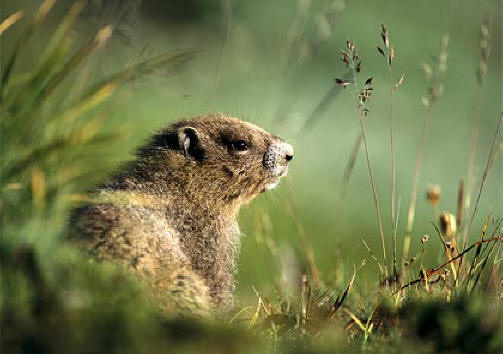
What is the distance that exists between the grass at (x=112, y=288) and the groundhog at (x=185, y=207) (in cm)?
17

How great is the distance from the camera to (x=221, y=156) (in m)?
4.84

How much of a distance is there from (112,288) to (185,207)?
1.65m

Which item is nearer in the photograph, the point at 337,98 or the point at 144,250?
the point at 144,250


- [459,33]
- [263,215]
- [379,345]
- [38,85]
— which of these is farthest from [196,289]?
[459,33]

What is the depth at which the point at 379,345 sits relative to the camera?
10.3 feet

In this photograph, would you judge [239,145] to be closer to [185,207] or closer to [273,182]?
[273,182]

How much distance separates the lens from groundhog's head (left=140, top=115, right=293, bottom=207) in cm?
461

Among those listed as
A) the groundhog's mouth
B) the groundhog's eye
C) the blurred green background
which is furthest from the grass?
the blurred green background

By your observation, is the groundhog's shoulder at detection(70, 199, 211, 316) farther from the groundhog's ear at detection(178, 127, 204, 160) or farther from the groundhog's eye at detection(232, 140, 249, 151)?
the groundhog's eye at detection(232, 140, 249, 151)

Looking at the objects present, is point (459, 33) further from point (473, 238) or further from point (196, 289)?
point (196, 289)

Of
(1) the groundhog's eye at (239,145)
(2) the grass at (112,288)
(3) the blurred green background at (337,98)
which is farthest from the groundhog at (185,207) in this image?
(3) the blurred green background at (337,98)

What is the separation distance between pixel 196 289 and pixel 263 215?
1935mm

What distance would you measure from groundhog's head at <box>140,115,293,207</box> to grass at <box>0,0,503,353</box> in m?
0.41

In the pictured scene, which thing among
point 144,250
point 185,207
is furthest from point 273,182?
point 144,250
